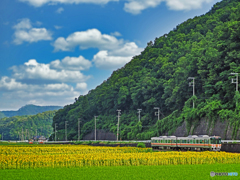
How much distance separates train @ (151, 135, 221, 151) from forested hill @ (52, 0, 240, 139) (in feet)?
28.8

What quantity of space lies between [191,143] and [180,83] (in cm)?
4021

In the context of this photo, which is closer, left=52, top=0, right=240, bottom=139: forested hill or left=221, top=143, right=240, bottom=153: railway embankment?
left=221, top=143, right=240, bottom=153: railway embankment

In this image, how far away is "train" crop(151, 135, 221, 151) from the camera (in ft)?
189

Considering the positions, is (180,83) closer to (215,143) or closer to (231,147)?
(215,143)

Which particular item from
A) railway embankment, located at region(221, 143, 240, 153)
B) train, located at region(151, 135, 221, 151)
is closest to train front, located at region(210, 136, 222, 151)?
train, located at region(151, 135, 221, 151)

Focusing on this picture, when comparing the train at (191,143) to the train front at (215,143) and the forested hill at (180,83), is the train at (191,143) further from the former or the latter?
the forested hill at (180,83)

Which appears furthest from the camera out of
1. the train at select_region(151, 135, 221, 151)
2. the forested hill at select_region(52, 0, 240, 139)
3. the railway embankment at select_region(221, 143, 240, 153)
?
the forested hill at select_region(52, 0, 240, 139)

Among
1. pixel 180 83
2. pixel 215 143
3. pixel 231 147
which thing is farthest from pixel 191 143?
pixel 180 83

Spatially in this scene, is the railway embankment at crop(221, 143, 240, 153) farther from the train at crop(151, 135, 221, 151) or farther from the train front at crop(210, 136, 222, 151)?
the train at crop(151, 135, 221, 151)

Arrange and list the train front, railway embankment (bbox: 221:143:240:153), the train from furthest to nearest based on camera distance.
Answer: the train, the train front, railway embankment (bbox: 221:143:240:153)

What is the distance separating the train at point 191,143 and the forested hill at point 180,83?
28.8 ft

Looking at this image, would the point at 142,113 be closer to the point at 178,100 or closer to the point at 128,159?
the point at 178,100

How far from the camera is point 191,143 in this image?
64.3m

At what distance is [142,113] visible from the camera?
13300 cm
